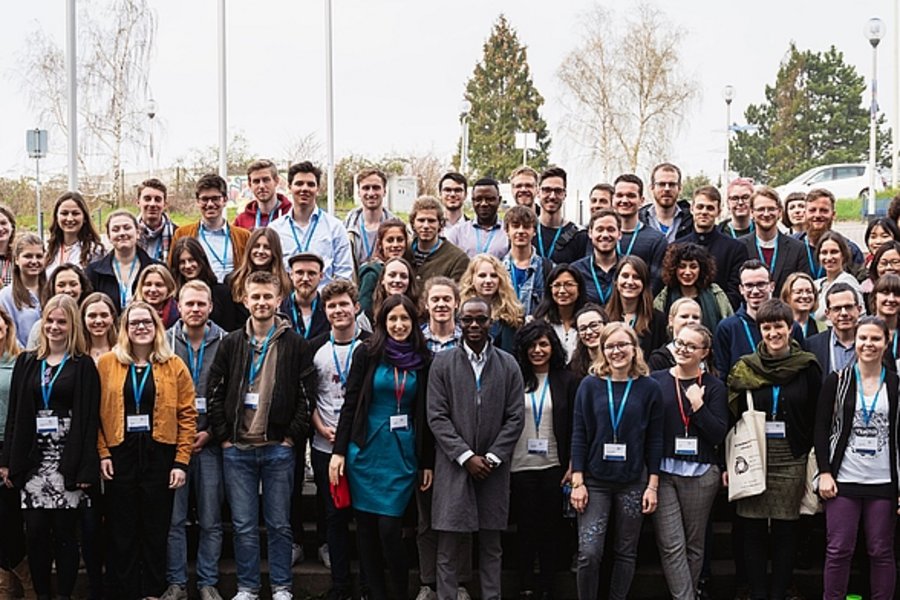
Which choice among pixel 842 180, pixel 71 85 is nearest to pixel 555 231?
pixel 71 85

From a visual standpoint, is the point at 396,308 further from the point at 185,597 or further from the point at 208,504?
the point at 185,597

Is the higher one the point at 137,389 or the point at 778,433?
the point at 137,389

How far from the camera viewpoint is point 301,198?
7.94 m

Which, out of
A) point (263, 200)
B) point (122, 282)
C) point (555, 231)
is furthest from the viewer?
point (263, 200)

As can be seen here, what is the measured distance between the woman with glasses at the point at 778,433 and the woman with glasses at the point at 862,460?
149 millimetres

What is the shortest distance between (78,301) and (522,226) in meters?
3.03

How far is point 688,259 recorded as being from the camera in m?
7.02

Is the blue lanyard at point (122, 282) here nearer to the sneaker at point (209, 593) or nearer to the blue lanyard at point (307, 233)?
the blue lanyard at point (307, 233)

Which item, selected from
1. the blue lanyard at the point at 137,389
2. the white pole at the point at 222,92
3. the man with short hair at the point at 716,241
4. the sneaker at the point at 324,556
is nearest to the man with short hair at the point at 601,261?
the man with short hair at the point at 716,241

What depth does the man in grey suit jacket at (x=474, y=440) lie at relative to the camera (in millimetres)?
6305

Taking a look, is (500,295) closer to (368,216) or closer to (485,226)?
(485,226)

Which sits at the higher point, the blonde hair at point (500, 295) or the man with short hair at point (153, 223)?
the man with short hair at point (153, 223)

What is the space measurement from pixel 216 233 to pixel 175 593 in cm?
270

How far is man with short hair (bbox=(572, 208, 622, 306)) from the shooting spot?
23.9 feet
